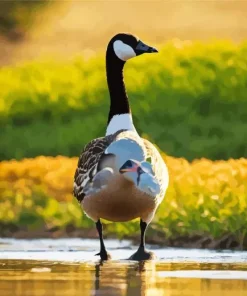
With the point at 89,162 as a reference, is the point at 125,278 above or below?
below

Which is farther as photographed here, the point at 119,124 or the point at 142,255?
the point at 119,124

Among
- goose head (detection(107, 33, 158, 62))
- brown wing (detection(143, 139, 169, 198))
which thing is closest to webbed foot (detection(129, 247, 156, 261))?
brown wing (detection(143, 139, 169, 198))

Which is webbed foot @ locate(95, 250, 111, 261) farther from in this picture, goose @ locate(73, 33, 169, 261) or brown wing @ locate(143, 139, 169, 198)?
brown wing @ locate(143, 139, 169, 198)

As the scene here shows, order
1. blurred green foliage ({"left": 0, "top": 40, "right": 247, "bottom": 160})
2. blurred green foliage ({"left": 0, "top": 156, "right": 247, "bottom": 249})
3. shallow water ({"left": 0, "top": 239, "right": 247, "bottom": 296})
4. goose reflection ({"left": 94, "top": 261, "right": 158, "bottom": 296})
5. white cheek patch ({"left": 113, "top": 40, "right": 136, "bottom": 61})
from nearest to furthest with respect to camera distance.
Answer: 1. goose reflection ({"left": 94, "top": 261, "right": 158, "bottom": 296})
2. shallow water ({"left": 0, "top": 239, "right": 247, "bottom": 296})
3. blurred green foliage ({"left": 0, "top": 156, "right": 247, "bottom": 249})
4. white cheek patch ({"left": 113, "top": 40, "right": 136, "bottom": 61})
5. blurred green foliage ({"left": 0, "top": 40, "right": 247, "bottom": 160})

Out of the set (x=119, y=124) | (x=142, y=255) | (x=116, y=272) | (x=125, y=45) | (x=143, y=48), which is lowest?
(x=116, y=272)

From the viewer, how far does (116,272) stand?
41.0ft

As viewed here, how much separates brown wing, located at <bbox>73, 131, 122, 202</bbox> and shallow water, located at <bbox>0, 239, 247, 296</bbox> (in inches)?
27.6

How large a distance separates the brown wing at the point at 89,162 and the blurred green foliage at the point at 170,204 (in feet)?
5.12

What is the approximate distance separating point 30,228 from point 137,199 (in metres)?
4.32

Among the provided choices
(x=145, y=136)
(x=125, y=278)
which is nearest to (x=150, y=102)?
(x=145, y=136)

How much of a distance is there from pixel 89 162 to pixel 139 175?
111 centimetres

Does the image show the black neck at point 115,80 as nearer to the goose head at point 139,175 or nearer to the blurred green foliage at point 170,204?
the blurred green foliage at point 170,204

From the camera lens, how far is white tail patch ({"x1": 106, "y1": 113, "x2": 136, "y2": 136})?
15062mm

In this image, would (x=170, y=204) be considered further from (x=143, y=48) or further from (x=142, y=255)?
(x=142, y=255)
